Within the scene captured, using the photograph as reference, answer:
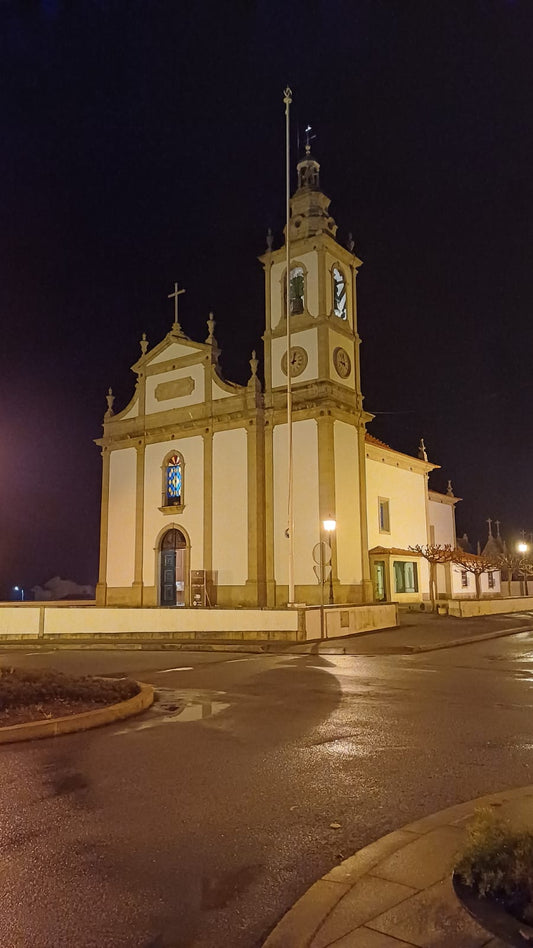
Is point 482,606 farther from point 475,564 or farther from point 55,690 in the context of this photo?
point 55,690

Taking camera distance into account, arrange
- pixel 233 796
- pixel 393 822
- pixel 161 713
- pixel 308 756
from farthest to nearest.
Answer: pixel 161 713
pixel 308 756
pixel 233 796
pixel 393 822

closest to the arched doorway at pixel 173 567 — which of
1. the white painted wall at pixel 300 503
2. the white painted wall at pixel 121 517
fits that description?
the white painted wall at pixel 121 517

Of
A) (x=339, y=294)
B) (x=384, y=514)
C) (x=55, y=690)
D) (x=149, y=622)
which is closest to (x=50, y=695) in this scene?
(x=55, y=690)

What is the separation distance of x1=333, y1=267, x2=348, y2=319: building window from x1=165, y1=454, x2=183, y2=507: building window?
33.0 feet

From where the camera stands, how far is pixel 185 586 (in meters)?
32.4

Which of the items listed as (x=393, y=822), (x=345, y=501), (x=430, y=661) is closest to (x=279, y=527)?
(x=345, y=501)

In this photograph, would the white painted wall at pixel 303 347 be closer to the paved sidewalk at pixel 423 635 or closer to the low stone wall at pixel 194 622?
the low stone wall at pixel 194 622

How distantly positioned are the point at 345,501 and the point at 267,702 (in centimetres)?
1981

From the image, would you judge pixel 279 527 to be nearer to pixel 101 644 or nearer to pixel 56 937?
pixel 101 644

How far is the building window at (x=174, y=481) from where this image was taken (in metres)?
34.1

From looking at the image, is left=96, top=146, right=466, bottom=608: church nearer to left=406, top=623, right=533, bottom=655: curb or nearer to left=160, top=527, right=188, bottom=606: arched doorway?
left=160, top=527, right=188, bottom=606: arched doorway

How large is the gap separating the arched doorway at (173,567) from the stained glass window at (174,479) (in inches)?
60.8

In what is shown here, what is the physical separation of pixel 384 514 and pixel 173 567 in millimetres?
11370

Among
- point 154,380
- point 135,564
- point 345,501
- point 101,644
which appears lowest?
point 101,644
